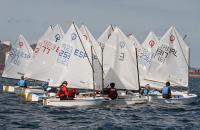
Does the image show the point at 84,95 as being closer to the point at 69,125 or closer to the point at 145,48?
the point at 69,125

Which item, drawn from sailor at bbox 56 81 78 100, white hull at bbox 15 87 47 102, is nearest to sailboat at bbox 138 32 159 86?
white hull at bbox 15 87 47 102

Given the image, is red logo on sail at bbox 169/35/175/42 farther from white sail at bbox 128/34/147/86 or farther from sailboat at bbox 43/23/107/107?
sailboat at bbox 43/23/107/107

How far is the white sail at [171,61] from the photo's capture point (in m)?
56.5

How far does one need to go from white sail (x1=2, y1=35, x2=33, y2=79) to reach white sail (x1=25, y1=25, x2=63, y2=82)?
954 cm

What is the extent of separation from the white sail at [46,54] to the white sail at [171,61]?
39.9 feet

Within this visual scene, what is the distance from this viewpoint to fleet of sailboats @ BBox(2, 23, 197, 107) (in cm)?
4662

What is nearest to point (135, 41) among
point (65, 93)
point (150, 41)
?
point (150, 41)

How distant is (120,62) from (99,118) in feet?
44.7

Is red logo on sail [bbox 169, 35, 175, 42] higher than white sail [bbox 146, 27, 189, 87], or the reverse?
red logo on sail [bbox 169, 35, 175, 42]

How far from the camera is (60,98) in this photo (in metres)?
42.4

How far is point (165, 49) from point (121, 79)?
955cm

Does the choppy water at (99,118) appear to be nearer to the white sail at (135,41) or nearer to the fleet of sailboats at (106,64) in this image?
the fleet of sailboats at (106,64)

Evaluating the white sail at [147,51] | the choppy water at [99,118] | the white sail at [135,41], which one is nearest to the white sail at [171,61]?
the white sail at [147,51]

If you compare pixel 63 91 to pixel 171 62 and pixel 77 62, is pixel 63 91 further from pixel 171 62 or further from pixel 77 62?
pixel 171 62
